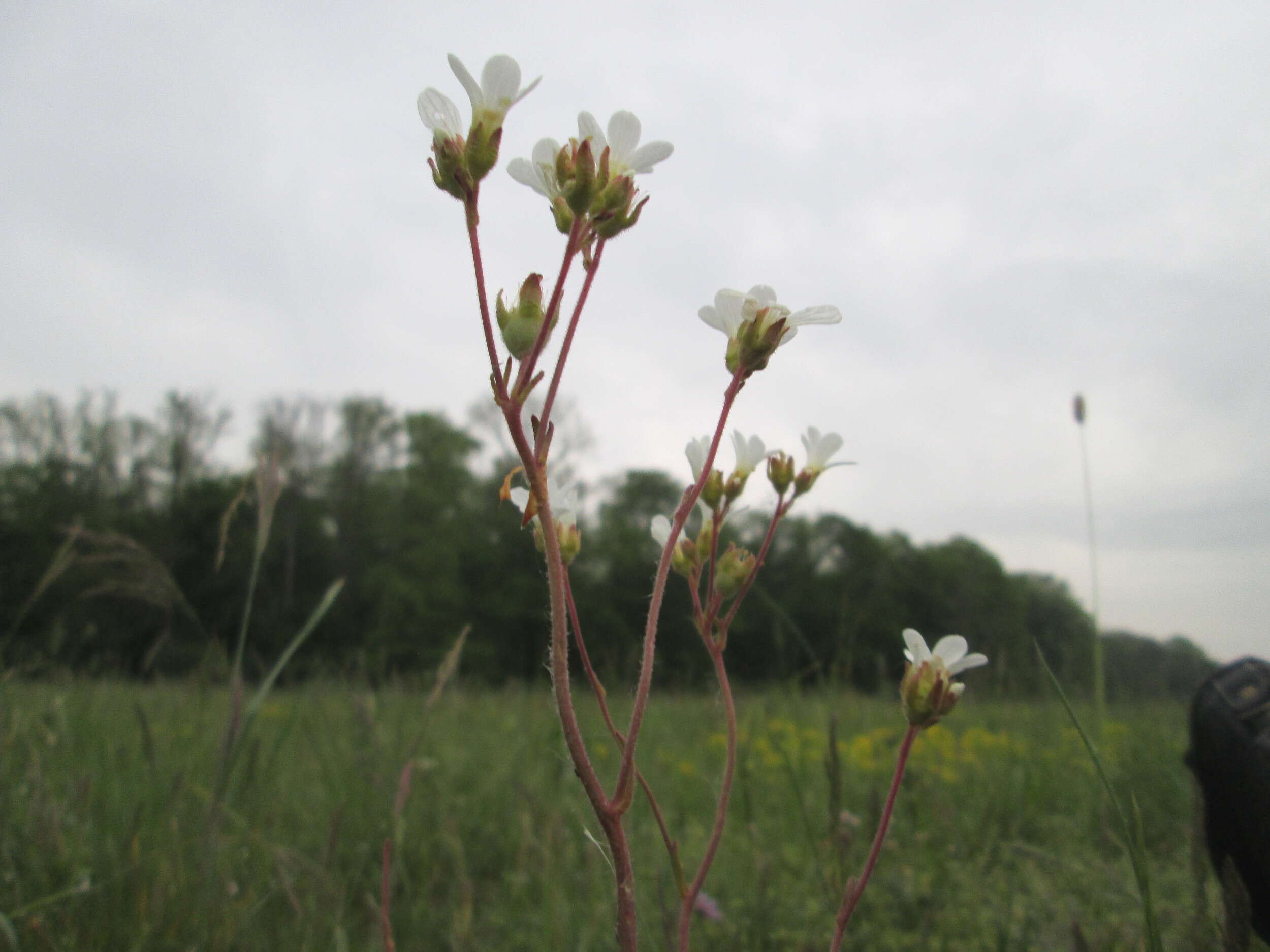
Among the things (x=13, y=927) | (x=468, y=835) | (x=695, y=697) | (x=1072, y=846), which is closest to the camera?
(x=13, y=927)

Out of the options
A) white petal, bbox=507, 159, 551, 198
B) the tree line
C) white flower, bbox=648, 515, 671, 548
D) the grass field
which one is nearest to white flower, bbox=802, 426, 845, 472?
white flower, bbox=648, 515, 671, 548

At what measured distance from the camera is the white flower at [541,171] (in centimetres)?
70

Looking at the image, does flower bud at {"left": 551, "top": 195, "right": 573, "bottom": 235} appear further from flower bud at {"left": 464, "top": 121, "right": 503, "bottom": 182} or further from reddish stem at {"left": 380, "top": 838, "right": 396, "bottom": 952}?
reddish stem at {"left": 380, "top": 838, "right": 396, "bottom": 952}

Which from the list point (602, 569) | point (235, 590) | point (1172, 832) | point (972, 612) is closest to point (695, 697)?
point (1172, 832)

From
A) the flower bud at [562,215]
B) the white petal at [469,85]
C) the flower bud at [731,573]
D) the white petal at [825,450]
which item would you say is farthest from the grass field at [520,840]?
the white petal at [469,85]

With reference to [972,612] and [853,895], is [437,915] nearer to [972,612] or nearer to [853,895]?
[853,895]

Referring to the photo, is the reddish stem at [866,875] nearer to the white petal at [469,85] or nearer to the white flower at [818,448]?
the white flower at [818,448]

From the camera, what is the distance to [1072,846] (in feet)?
8.01

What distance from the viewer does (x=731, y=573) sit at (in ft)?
3.06

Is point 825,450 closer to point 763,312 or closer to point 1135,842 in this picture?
point 763,312

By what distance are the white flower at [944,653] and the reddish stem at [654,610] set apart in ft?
0.86

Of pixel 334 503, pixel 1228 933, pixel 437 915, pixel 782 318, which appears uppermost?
pixel 334 503

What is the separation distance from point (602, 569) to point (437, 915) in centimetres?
1817

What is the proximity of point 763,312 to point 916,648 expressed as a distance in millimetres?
384
